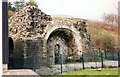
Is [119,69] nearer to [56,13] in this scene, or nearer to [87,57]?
[87,57]

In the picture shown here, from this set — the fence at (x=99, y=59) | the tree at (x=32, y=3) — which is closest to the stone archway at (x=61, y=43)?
the fence at (x=99, y=59)

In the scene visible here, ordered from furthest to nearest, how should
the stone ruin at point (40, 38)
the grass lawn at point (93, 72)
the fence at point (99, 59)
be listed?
the fence at point (99, 59) → the grass lawn at point (93, 72) → the stone ruin at point (40, 38)

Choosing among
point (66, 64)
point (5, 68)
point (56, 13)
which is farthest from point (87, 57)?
point (5, 68)

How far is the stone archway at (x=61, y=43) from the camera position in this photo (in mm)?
7594

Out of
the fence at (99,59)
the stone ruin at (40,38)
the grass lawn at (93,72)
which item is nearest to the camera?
the stone ruin at (40,38)

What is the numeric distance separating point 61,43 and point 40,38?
15.7 inches

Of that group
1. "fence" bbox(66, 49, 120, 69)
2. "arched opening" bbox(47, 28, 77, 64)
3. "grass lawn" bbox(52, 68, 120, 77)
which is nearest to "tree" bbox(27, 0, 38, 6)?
"arched opening" bbox(47, 28, 77, 64)

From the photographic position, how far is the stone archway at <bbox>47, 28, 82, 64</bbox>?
7594mm

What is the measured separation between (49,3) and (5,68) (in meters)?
1.41

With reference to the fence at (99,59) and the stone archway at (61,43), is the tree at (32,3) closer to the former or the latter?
the stone archway at (61,43)

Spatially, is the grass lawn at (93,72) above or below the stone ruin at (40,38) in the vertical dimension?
below

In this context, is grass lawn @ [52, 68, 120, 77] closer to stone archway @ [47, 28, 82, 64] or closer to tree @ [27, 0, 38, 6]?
stone archway @ [47, 28, 82, 64]

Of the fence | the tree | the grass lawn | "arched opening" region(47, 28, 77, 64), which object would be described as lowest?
the grass lawn

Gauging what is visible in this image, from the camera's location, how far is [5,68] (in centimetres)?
722
